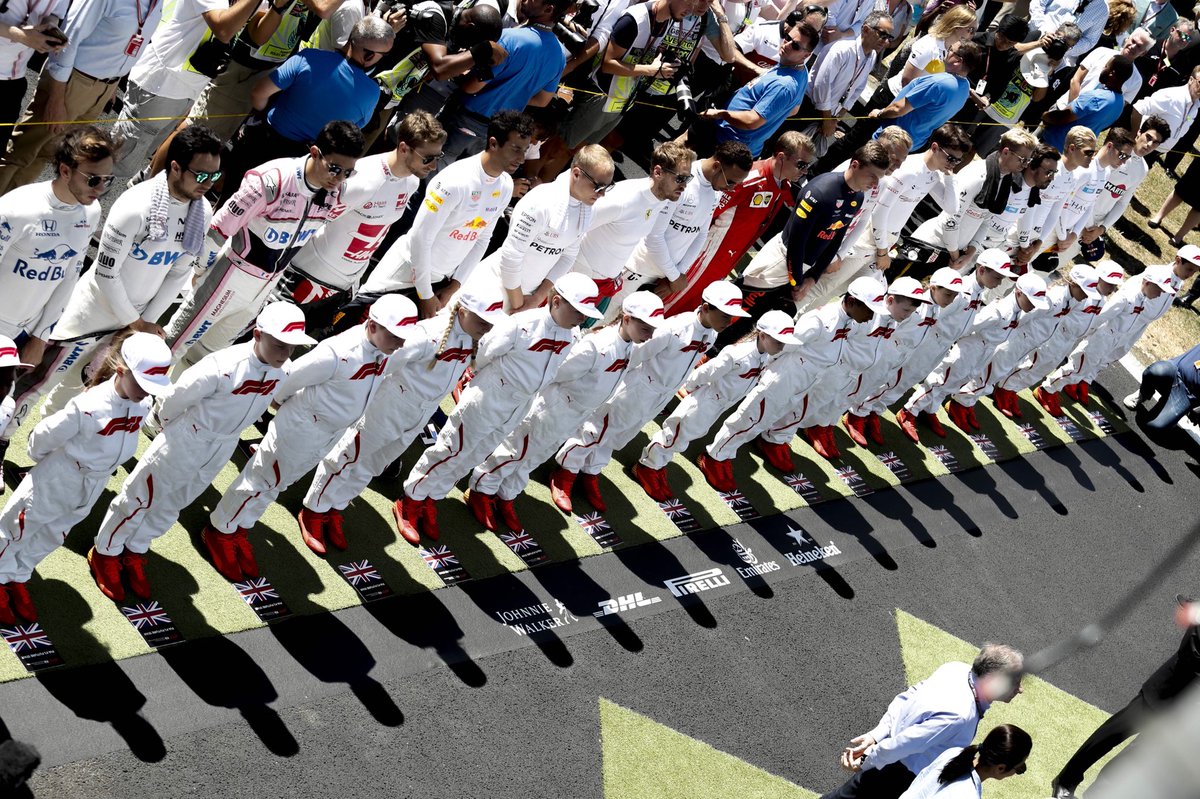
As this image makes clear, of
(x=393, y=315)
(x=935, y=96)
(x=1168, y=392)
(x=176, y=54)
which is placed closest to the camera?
(x=393, y=315)

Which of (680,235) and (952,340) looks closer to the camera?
(680,235)

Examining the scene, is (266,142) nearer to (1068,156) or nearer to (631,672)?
(631,672)

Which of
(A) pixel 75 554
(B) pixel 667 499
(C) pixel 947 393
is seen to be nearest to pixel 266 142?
(A) pixel 75 554

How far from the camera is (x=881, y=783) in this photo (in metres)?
6.29

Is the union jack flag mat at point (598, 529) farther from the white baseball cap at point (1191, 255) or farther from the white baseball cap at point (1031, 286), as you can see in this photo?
the white baseball cap at point (1191, 255)

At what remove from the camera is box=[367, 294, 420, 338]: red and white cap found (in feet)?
21.0

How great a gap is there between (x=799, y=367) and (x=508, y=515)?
251 cm

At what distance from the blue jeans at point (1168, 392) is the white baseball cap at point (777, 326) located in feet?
20.7

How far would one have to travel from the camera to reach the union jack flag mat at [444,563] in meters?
7.54

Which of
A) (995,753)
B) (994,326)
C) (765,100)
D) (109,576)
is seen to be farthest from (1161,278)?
(109,576)

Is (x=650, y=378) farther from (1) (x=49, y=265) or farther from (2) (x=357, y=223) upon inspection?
(1) (x=49, y=265)

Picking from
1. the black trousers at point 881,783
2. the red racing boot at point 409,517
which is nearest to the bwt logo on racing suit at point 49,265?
the red racing boot at point 409,517

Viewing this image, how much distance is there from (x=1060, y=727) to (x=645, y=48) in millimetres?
5787

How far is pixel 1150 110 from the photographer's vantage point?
550 inches
